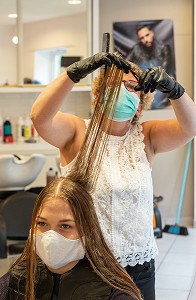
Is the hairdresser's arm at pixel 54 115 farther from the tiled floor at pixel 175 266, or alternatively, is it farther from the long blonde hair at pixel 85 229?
the tiled floor at pixel 175 266

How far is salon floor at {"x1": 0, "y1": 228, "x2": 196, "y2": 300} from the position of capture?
4.18 metres

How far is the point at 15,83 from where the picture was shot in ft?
17.3

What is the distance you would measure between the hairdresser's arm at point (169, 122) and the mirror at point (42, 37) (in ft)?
10.4

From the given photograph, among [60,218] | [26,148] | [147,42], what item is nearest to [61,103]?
[60,218]

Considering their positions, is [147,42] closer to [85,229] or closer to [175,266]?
[175,266]

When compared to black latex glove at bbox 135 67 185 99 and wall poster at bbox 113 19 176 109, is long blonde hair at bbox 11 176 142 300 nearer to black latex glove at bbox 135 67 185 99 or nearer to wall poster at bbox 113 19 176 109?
black latex glove at bbox 135 67 185 99

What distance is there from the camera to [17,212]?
4.58 metres

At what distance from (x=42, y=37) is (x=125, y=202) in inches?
138

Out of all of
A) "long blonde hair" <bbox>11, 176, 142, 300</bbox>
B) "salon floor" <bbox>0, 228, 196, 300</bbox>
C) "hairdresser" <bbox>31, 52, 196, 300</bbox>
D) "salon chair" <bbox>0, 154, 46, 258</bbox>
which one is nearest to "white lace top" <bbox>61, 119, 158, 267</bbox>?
"hairdresser" <bbox>31, 52, 196, 300</bbox>

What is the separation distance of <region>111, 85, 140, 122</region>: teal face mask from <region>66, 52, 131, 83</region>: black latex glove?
0.26 meters

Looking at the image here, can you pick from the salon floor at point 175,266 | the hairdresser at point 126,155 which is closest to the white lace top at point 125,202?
the hairdresser at point 126,155

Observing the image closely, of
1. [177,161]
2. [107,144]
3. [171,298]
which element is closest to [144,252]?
[107,144]

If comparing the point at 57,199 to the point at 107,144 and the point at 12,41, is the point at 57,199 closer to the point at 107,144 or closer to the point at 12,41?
the point at 107,144

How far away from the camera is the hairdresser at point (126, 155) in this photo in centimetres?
205
